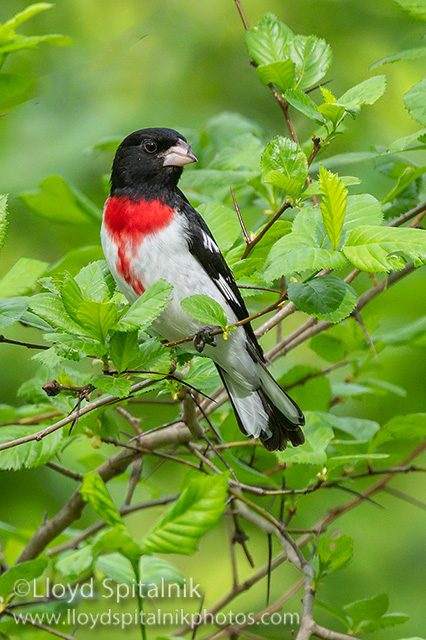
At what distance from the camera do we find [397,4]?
230 centimetres

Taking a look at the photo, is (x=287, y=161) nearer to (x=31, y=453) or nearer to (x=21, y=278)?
(x=21, y=278)

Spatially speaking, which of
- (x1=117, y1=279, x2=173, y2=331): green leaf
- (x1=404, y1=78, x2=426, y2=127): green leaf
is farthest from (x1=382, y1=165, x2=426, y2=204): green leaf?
(x1=117, y1=279, x2=173, y2=331): green leaf

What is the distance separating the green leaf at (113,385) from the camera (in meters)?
1.59

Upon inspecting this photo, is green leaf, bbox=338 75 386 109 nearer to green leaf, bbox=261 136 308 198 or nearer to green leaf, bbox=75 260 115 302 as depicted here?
green leaf, bbox=261 136 308 198

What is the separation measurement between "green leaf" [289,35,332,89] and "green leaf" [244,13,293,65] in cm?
3

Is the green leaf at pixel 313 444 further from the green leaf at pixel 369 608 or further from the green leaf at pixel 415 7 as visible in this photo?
the green leaf at pixel 415 7

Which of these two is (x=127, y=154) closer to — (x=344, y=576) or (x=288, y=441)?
(x=288, y=441)

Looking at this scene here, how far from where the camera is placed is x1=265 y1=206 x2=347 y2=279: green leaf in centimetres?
151

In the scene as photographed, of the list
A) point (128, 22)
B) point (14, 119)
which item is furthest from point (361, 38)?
point (14, 119)

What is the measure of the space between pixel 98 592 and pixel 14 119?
343 centimetres

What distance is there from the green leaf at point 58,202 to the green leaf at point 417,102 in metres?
1.14

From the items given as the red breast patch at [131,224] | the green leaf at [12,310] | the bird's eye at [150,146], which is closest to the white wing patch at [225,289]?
the red breast patch at [131,224]

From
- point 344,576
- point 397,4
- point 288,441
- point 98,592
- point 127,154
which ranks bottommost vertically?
point 344,576

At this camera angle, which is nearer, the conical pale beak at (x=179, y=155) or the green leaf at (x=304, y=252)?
the green leaf at (x=304, y=252)
